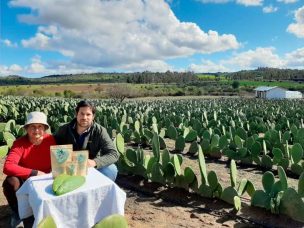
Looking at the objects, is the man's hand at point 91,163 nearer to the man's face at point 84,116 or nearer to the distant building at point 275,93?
the man's face at point 84,116

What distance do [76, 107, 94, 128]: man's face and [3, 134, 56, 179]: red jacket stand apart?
347 millimetres

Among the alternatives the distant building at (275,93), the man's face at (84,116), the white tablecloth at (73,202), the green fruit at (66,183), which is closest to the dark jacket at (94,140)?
the man's face at (84,116)

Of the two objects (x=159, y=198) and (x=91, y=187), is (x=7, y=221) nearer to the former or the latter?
(x=91, y=187)

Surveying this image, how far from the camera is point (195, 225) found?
153 inches

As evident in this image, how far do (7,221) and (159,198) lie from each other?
174cm

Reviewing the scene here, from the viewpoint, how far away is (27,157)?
364cm

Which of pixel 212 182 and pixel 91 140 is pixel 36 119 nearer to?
pixel 91 140

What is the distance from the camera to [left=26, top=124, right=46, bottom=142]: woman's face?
11.7 ft

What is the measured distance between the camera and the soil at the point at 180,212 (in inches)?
155

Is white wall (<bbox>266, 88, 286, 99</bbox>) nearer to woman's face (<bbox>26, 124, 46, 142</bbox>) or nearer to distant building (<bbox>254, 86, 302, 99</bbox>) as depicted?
distant building (<bbox>254, 86, 302, 99</bbox>)

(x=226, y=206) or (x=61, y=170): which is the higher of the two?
(x=61, y=170)

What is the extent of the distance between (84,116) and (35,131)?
47 cm

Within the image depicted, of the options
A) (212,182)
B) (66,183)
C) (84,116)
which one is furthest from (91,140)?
(212,182)

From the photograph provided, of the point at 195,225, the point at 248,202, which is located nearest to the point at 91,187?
the point at 195,225
